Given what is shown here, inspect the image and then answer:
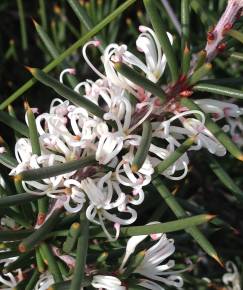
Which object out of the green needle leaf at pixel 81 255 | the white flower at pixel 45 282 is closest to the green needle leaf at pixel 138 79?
the green needle leaf at pixel 81 255

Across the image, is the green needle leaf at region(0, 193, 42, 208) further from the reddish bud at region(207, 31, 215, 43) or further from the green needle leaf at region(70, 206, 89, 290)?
the reddish bud at region(207, 31, 215, 43)

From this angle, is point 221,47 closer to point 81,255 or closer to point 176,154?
point 176,154

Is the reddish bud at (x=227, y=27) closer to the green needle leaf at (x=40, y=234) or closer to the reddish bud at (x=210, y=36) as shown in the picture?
the reddish bud at (x=210, y=36)

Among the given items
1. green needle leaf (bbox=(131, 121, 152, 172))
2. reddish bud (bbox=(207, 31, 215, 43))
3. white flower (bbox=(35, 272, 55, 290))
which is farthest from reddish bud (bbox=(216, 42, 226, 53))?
white flower (bbox=(35, 272, 55, 290))

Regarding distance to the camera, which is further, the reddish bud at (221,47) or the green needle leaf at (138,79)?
the reddish bud at (221,47)

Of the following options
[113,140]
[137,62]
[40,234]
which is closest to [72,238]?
[40,234]

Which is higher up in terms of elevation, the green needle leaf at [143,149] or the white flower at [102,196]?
the green needle leaf at [143,149]

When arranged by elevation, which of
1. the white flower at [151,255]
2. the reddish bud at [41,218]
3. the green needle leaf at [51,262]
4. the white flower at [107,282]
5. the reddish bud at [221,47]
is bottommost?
the white flower at [151,255]
